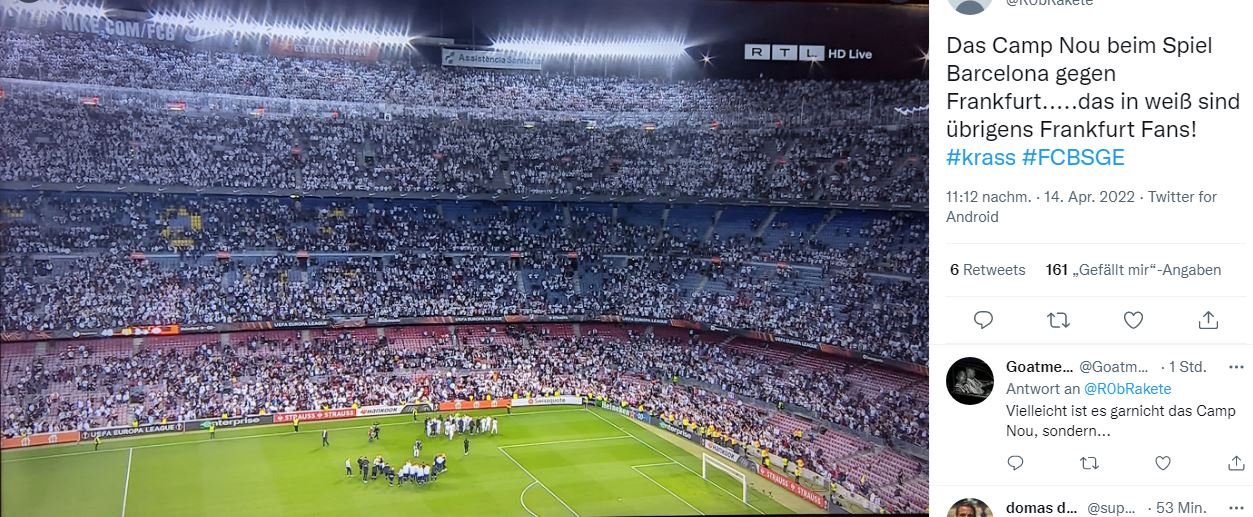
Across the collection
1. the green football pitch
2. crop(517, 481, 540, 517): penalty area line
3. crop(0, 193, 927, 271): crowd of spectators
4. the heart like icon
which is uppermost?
crop(0, 193, 927, 271): crowd of spectators

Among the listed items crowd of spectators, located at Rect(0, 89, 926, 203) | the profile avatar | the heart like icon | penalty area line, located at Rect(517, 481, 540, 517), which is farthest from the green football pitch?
the profile avatar

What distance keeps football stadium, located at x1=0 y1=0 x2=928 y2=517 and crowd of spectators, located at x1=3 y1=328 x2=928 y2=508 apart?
0.06 meters

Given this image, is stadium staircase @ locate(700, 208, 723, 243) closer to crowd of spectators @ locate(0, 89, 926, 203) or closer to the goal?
crowd of spectators @ locate(0, 89, 926, 203)

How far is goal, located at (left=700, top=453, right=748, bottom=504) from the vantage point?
1236cm

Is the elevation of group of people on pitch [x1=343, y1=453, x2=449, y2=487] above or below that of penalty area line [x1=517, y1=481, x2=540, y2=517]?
above

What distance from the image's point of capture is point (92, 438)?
14781 millimetres

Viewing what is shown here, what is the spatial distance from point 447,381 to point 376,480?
4.43 metres

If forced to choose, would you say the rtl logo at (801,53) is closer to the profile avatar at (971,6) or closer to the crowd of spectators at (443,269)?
the profile avatar at (971,6)

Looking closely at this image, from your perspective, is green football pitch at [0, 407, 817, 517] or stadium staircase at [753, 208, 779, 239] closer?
green football pitch at [0, 407, 817, 517]

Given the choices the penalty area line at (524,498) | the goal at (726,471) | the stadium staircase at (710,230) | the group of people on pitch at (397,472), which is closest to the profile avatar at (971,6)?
the penalty area line at (524,498)

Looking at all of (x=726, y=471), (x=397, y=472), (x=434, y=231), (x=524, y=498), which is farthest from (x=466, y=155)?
(x=726, y=471)

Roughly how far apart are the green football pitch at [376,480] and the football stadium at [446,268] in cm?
9

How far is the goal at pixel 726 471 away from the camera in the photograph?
1236 centimetres

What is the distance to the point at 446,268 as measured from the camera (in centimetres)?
1644
